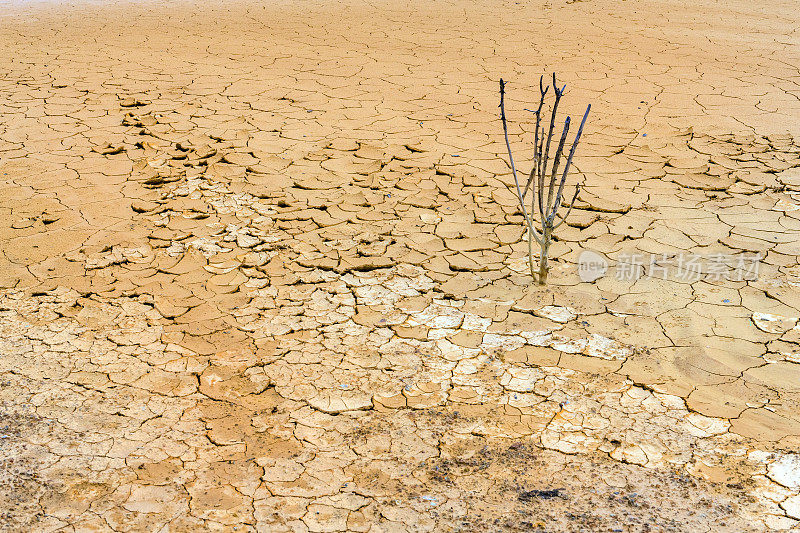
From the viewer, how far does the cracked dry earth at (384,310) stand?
2.34 meters

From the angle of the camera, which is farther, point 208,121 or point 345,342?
point 208,121

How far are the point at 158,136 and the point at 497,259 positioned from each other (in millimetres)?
2821

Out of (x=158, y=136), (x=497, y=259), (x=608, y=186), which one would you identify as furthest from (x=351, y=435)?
(x=158, y=136)

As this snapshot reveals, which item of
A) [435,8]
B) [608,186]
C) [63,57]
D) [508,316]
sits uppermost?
[435,8]

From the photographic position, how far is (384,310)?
10.9 ft

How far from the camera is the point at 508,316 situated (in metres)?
3.27

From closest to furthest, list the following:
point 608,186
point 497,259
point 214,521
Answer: point 214,521
point 497,259
point 608,186

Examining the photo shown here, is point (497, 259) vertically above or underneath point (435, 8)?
underneath

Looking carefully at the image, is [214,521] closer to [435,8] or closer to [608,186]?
[608,186]

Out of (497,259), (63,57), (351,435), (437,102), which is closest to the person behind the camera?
(351,435)

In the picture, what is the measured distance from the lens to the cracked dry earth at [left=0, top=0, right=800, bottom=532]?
2.34 meters

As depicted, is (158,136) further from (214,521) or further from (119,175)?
(214,521)

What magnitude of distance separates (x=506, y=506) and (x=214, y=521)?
90 centimetres

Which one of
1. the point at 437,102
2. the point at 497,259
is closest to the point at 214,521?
the point at 497,259
